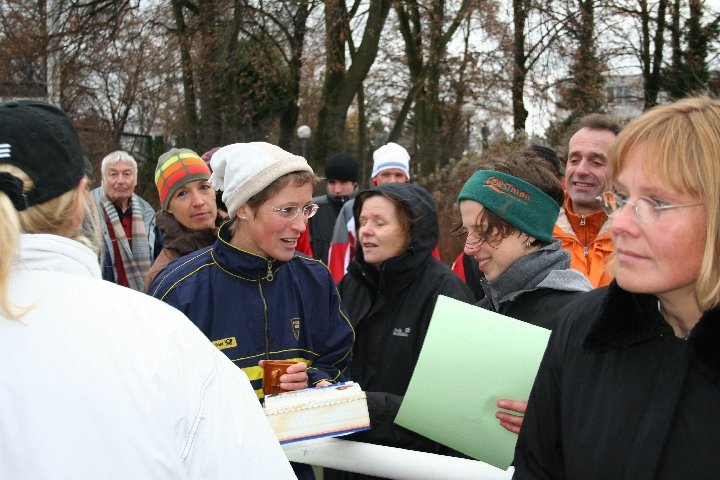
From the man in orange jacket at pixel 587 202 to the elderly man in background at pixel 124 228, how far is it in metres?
3.51

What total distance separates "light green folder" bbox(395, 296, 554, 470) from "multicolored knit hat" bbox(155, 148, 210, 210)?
2202 millimetres

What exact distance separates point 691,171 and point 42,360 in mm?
1332

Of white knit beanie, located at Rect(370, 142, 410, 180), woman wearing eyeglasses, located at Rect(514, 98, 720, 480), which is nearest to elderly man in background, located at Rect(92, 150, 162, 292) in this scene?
white knit beanie, located at Rect(370, 142, 410, 180)

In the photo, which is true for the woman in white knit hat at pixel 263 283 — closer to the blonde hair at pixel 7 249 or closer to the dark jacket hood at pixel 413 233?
the dark jacket hood at pixel 413 233

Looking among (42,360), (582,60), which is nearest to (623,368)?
(42,360)

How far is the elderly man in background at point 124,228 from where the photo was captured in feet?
18.7

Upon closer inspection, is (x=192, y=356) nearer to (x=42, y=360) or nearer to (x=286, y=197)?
(x=42, y=360)

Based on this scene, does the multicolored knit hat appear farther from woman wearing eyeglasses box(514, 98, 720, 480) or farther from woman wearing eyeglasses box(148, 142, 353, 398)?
woman wearing eyeglasses box(514, 98, 720, 480)

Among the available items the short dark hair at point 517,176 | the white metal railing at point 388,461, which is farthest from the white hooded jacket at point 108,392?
the short dark hair at point 517,176

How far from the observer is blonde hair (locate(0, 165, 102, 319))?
1.33 m

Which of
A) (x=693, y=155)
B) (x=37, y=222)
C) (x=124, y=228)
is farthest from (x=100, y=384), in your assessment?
(x=124, y=228)

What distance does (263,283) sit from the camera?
2787 mm

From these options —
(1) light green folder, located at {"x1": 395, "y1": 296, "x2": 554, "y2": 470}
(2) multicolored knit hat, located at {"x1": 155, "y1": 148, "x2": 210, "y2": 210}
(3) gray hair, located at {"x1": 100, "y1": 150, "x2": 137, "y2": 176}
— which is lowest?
(1) light green folder, located at {"x1": 395, "y1": 296, "x2": 554, "y2": 470}

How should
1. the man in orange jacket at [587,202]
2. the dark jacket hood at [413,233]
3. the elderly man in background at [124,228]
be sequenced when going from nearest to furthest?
the dark jacket hood at [413,233] < the man in orange jacket at [587,202] < the elderly man in background at [124,228]
